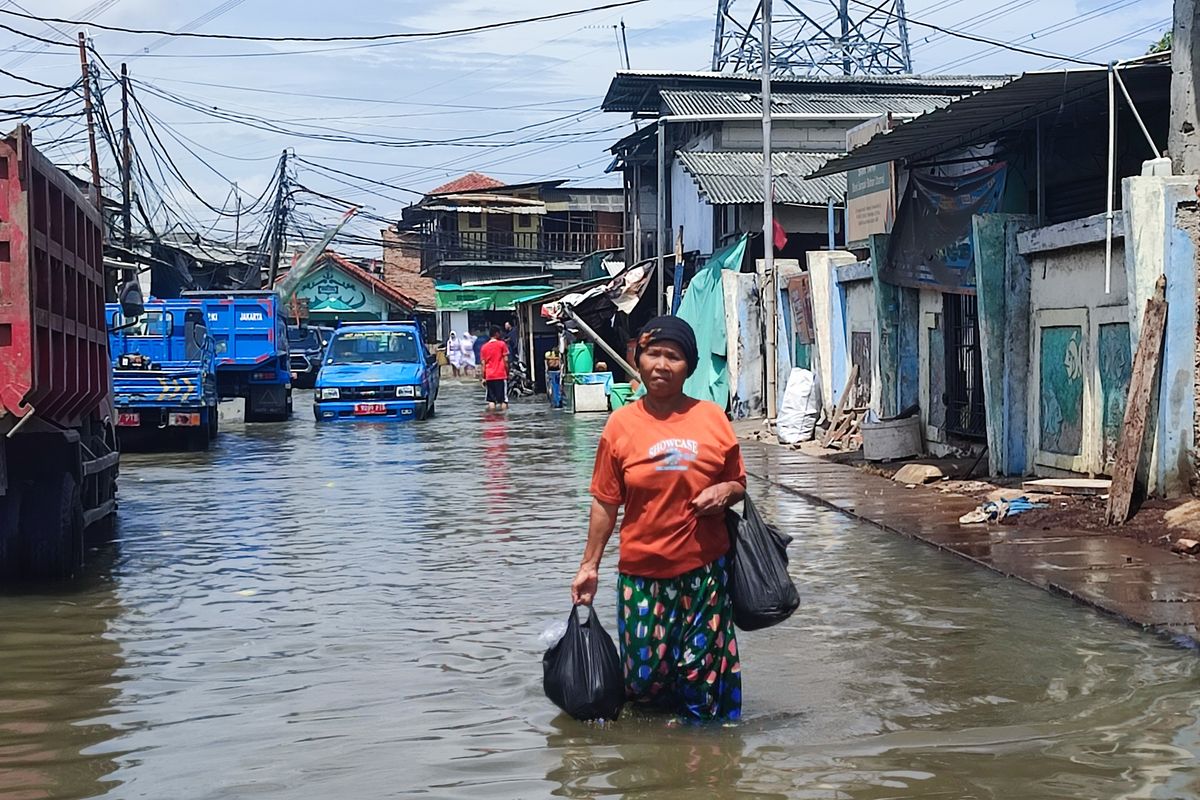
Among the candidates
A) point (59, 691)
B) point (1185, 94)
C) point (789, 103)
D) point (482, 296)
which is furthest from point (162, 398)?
point (482, 296)

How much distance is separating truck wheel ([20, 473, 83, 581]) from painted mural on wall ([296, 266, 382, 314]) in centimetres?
5803

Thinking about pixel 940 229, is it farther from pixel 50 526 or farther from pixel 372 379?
pixel 372 379

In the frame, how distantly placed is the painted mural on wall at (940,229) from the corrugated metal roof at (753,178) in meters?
12.2

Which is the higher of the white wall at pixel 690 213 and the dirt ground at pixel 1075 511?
the white wall at pixel 690 213

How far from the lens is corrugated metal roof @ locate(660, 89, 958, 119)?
3812 centimetres

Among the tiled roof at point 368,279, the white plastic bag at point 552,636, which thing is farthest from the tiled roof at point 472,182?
the white plastic bag at point 552,636

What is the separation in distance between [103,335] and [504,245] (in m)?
51.7

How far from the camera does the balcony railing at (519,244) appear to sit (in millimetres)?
63812

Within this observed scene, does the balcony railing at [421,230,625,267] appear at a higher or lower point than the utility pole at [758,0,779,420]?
higher

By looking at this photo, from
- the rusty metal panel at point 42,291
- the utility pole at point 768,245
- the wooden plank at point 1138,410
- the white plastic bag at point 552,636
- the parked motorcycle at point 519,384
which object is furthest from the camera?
the parked motorcycle at point 519,384

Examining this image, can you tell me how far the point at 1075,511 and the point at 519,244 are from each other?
5305 centimetres

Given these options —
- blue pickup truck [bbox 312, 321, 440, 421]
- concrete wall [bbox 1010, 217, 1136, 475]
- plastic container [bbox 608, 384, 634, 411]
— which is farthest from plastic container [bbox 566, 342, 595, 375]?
concrete wall [bbox 1010, 217, 1136, 475]

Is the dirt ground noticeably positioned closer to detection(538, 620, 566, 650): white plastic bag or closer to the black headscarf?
detection(538, 620, 566, 650): white plastic bag

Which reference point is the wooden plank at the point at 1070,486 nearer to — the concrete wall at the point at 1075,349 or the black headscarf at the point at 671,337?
the concrete wall at the point at 1075,349
